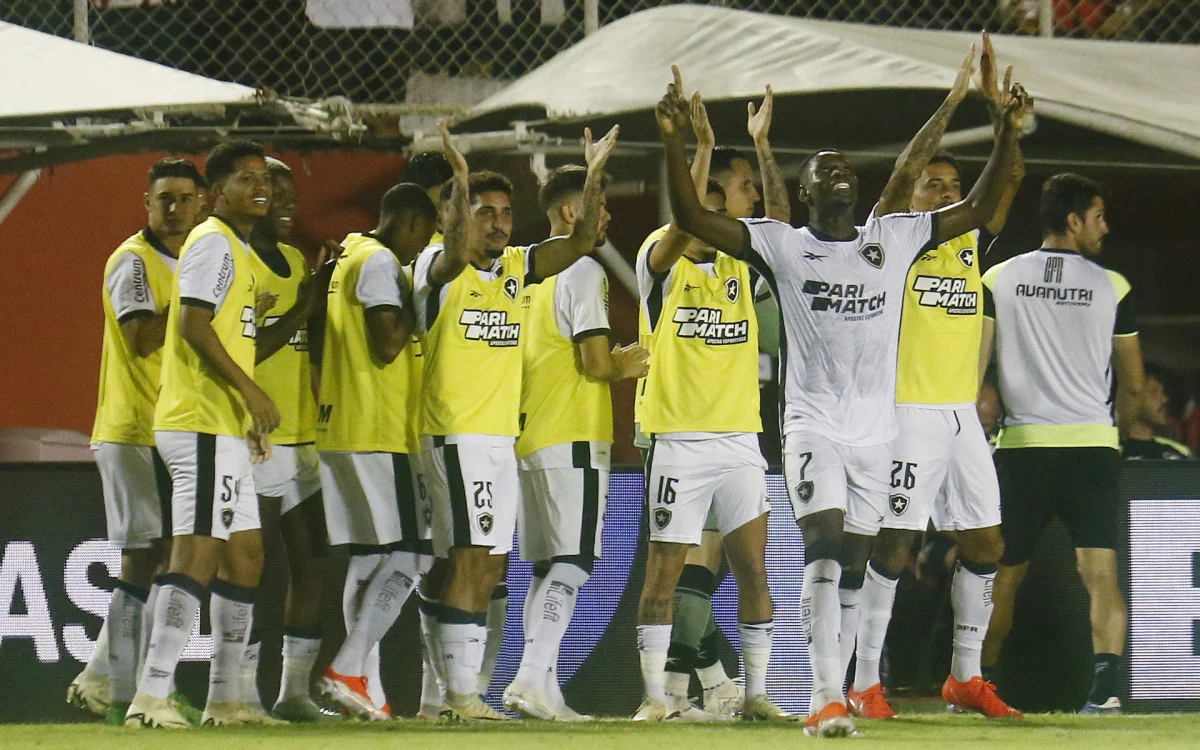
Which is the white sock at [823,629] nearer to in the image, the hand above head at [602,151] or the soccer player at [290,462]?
the hand above head at [602,151]

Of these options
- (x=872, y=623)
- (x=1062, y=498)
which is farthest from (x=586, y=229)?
(x=1062, y=498)

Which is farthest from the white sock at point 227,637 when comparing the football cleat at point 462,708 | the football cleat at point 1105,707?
the football cleat at point 1105,707

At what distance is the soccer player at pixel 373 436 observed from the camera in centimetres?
626

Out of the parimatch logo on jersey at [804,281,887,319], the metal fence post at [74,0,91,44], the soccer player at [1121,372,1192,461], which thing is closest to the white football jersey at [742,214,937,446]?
the parimatch logo on jersey at [804,281,887,319]

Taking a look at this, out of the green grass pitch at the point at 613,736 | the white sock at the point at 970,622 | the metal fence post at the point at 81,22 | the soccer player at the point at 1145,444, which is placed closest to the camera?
the green grass pitch at the point at 613,736

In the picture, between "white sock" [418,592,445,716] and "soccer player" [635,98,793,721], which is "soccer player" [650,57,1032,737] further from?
"white sock" [418,592,445,716]

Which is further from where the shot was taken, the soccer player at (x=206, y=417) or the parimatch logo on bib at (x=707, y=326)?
the parimatch logo on bib at (x=707, y=326)

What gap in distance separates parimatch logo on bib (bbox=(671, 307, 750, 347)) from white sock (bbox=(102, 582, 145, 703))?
2260 mm

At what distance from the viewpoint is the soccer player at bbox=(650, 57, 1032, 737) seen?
5555mm

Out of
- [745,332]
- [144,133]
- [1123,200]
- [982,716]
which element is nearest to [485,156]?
[144,133]

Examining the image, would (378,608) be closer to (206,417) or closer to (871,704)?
(206,417)

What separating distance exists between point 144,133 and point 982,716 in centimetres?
435

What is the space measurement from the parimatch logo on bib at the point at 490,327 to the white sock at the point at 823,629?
1.46m

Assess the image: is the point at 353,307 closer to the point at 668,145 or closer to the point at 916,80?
the point at 668,145
